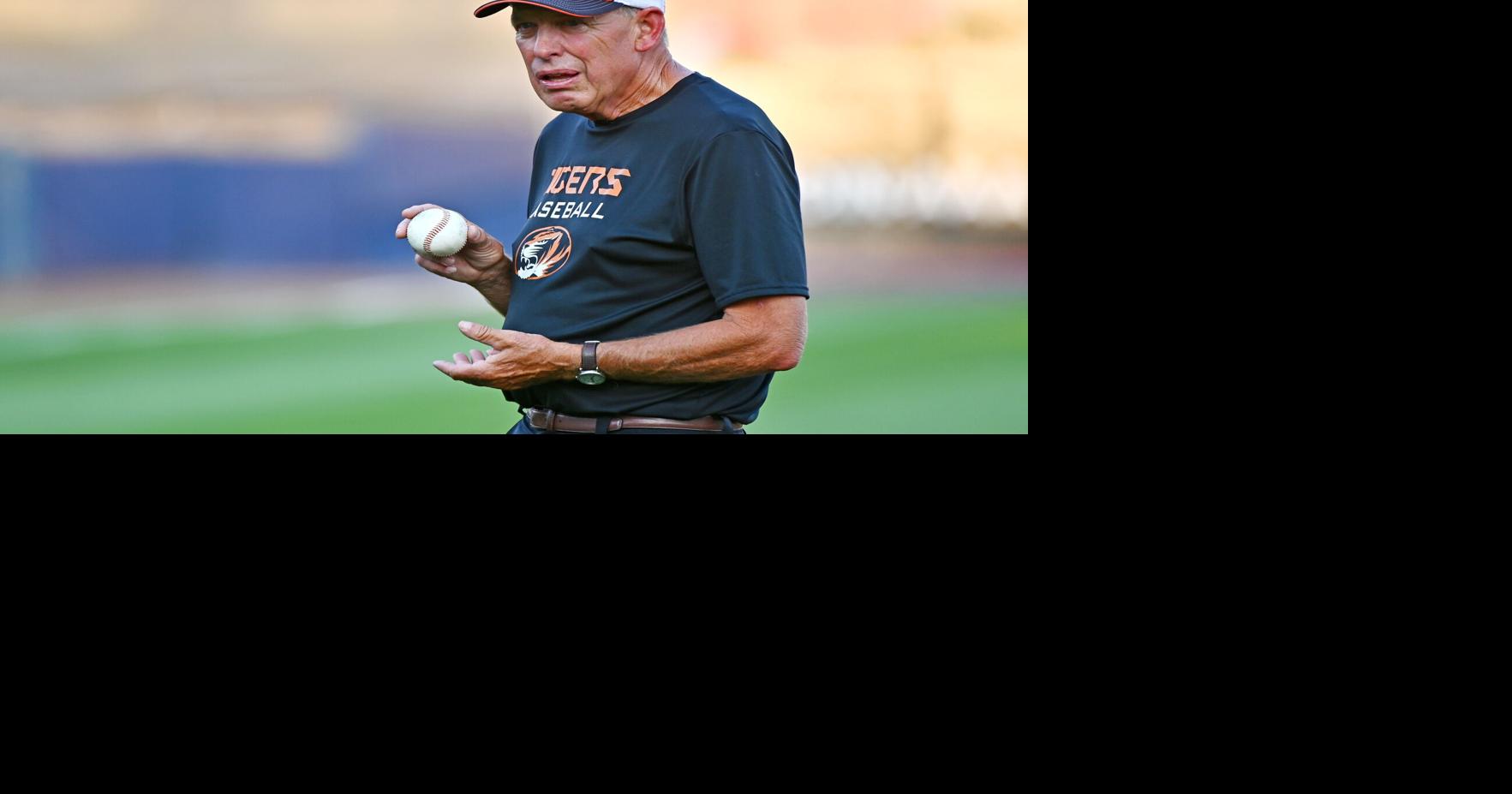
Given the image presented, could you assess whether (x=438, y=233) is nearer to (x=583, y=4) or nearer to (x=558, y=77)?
(x=558, y=77)

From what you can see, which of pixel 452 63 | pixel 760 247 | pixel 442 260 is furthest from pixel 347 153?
pixel 760 247

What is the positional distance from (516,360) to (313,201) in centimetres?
78

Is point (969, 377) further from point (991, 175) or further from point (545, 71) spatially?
point (545, 71)

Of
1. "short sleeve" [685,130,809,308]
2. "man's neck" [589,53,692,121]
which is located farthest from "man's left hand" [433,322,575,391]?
"man's neck" [589,53,692,121]

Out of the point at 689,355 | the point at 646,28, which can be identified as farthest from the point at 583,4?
the point at 689,355

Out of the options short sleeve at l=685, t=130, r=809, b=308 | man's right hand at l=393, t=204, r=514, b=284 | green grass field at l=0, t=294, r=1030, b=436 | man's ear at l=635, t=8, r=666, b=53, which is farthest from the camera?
green grass field at l=0, t=294, r=1030, b=436

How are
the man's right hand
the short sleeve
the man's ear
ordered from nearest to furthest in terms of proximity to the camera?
1. the short sleeve
2. the man's ear
3. the man's right hand

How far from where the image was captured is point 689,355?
2.49 meters

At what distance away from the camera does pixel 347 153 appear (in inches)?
117

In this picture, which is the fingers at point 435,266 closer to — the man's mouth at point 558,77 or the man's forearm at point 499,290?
the man's forearm at point 499,290

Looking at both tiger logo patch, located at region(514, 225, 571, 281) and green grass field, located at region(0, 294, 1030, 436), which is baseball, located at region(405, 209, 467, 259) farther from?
green grass field, located at region(0, 294, 1030, 436)

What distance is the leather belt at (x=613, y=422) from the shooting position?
2.55 metres

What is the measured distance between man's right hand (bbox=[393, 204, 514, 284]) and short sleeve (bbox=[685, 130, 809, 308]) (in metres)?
0.46

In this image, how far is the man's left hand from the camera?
8.27ft
